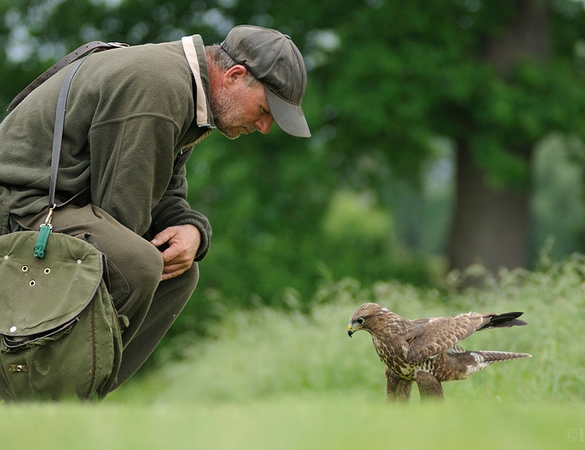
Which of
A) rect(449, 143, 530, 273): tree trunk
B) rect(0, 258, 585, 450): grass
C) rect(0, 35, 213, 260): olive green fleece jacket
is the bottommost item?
rect(449, 143, 530, 273): tree trunk

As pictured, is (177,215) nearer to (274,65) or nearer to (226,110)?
(226,110)

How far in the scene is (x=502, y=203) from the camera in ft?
48.5

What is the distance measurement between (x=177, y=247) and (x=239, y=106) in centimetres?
79

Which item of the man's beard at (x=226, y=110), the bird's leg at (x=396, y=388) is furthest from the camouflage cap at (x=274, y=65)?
the bird's leg at (x=396, y=388)

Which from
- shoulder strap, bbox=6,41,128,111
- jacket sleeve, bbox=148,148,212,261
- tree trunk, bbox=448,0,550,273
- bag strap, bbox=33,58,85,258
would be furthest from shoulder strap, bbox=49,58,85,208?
tree trunk, bbox=448,0,550,273

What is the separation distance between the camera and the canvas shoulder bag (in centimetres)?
359

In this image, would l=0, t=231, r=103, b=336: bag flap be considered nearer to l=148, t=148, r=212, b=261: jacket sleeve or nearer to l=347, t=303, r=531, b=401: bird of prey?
l=148, t=148, r=212, b=261: jacket sleeve

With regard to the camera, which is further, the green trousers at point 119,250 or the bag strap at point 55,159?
the green trousers at point 119,250

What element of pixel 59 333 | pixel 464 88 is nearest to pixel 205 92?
pixel 59 333

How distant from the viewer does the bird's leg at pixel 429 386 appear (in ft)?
12.8

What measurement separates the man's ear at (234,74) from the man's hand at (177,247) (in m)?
0.81

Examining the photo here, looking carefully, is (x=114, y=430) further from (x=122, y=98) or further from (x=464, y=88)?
(x=464, y=88)

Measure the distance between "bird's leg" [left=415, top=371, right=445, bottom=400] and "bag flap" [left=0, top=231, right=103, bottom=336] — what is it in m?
1.56

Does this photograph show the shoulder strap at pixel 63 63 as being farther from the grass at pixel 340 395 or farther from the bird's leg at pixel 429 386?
the bird's leg at pixel 429 386
